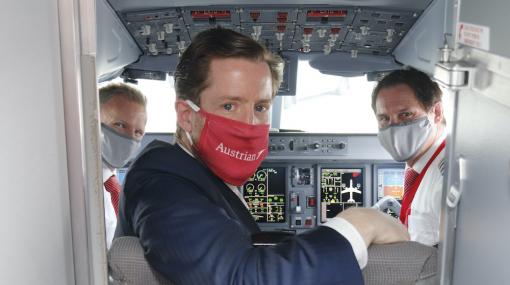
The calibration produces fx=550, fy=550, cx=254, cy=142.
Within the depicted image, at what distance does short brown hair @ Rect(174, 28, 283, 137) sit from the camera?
172 centimetres

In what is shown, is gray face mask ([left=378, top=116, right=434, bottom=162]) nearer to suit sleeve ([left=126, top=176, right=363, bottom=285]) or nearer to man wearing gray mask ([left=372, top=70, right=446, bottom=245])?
man wearing gray mask ([left=372, top=70, right=446, bottom=245])

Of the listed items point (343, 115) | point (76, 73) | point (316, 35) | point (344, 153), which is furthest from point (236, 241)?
point (343, 115)

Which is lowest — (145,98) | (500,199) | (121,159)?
(121,159)

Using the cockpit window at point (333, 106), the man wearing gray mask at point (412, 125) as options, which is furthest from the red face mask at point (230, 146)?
the cockpit window at point (333, 106)

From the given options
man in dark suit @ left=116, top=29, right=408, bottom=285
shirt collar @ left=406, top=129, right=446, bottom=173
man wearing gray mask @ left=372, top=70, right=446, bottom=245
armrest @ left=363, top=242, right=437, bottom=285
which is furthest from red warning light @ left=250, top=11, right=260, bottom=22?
armrest @ left=363, top=242, right=437, bottom=285

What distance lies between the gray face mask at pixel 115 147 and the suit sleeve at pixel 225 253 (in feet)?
8.06

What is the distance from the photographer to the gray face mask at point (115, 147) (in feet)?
12.4

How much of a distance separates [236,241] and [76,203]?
384mm

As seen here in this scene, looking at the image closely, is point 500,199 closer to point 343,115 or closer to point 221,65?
point 221,65

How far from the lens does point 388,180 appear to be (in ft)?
17.5

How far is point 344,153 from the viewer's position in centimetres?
527

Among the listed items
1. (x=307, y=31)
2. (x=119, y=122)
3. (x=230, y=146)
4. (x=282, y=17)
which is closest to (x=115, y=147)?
(x=119, y=122)

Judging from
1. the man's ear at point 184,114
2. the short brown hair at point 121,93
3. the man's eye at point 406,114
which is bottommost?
the man's eye at point 406,114

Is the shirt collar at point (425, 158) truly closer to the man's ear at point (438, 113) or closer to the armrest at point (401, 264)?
the man's ear at point (438, 113)
